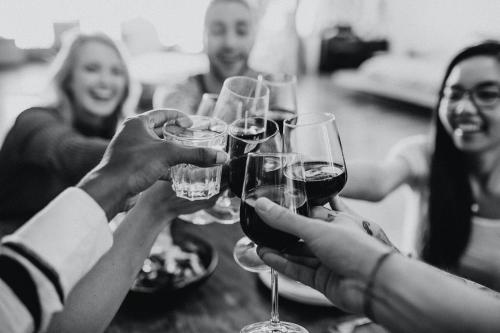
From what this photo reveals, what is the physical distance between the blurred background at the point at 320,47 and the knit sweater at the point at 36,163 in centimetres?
269

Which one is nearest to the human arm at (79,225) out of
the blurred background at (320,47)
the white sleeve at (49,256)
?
the white sleeve at (49,256)

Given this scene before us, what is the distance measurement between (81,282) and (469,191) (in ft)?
4.58

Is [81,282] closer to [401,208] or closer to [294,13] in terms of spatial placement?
[401,208]

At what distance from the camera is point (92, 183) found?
2.98ft

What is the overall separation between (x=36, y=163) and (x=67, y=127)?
0.80ft

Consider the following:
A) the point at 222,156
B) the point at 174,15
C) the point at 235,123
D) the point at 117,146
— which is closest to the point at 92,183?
the point at 117,146

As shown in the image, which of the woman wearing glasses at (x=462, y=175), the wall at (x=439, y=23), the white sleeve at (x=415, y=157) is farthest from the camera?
the wall at (x=439, y=23)

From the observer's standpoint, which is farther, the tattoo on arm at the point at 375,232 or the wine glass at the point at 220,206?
the wine glass at the point at 220,206

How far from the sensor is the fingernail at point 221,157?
1.06 meters

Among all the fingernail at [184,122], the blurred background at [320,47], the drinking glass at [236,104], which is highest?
the drinking glass at [236,104]

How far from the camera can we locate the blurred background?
239 inches

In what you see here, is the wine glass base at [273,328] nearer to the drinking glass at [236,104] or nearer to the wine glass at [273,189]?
the wine glass at [273,189]

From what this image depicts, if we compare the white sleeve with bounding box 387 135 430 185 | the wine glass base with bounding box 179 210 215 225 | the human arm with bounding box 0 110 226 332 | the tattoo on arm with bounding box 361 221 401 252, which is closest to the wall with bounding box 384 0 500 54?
the white sleeve with bounding box 387 135 430 185

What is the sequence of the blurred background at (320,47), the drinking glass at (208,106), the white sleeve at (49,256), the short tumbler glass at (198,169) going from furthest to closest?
the blurred background at (320,47)
the drinking glass at (208,106)
the short tumbler glass at (198,169)
the white sleeve at (49,256)
